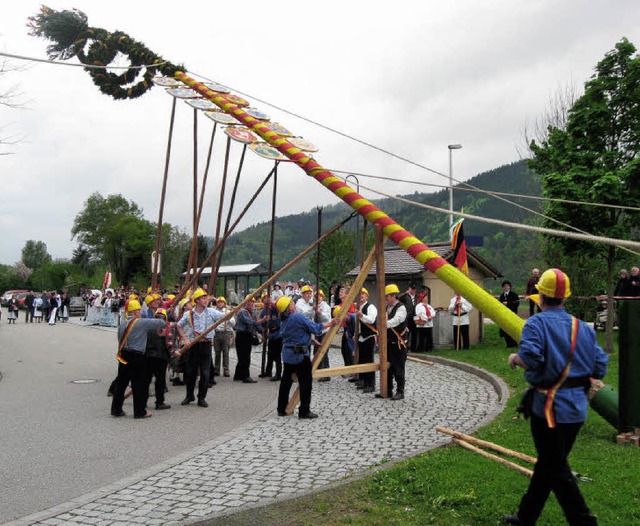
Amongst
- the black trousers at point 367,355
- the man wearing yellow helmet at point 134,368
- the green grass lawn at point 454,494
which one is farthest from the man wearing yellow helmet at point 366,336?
the green grass lawn at point 454,494

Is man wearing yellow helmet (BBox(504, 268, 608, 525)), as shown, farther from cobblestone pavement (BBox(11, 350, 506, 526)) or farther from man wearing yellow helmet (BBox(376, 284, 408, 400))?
man wearing yellow helmet (BBox(376, 284, 408, 400))

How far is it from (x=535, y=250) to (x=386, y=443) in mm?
24755

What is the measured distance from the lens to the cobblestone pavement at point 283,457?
208 inches

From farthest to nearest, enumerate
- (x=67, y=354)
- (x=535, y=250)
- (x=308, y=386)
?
(x=535, y=250) < (x=67, y=354) < (x=308, y=386)

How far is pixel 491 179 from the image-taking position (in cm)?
13688

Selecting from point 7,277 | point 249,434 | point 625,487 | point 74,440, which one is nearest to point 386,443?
point 249,434

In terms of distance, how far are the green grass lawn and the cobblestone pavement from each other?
42cm

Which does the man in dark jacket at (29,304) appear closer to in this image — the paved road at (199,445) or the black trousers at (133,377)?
the paved road at (199,445)

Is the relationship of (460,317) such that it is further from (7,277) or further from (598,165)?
(7,277)

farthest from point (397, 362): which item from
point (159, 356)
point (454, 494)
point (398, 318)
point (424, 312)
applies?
point (424, 312)

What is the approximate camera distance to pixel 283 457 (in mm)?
6836

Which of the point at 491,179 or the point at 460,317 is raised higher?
the point at 491,179

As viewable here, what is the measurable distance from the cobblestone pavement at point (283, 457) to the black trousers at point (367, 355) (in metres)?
0.65

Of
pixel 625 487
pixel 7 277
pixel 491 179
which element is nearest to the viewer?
pixel 625 487
